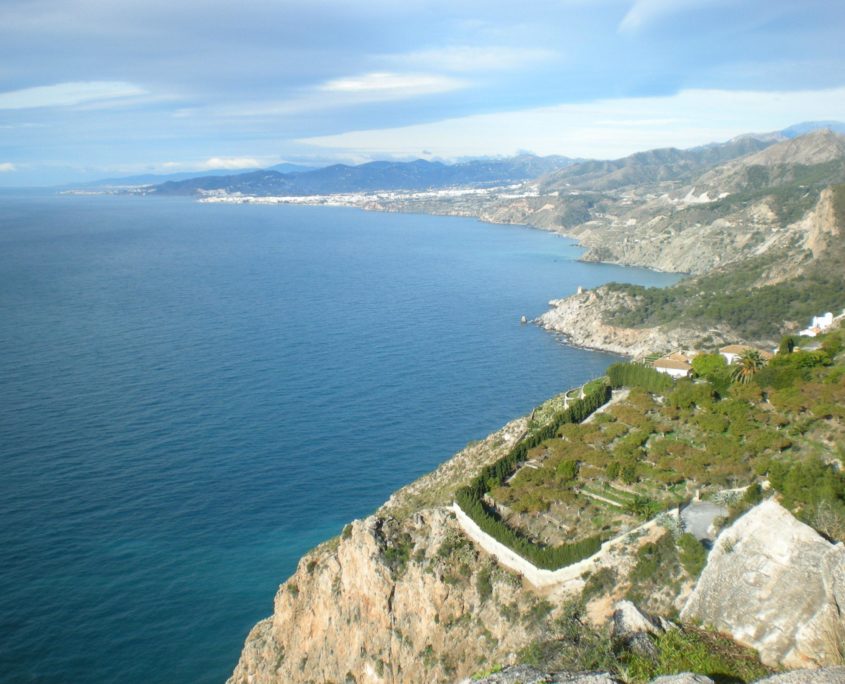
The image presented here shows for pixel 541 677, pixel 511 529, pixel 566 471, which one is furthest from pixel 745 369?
pixel 541 677

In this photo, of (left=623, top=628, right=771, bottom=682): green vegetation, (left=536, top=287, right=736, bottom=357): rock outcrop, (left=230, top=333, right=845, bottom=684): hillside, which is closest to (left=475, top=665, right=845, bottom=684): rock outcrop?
(left=230, top=333, right=845, bottom=684): hillside

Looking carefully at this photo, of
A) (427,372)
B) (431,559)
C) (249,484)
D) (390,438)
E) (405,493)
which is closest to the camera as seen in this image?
(431,559)

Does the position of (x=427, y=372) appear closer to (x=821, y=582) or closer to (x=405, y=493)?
(x=405, y=493)

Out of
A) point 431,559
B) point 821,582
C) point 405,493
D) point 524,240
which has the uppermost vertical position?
point 821,582

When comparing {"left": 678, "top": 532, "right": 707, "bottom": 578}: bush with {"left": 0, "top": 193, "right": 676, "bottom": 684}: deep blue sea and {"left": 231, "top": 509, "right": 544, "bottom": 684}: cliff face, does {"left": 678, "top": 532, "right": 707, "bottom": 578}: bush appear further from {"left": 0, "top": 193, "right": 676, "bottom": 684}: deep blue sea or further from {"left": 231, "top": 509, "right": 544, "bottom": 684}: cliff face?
{"left": 0, "top": 193, "right": 676, "bottom": 684}: deep blue sea

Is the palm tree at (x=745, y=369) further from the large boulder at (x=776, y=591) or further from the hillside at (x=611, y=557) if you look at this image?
the large boulder at (x=776, y=591)

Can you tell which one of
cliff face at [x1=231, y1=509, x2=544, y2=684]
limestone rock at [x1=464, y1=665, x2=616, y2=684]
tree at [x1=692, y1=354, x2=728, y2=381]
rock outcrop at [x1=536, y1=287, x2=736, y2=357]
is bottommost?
rock outcrop at [x1=536, y1=287, x2=736, y2=357]

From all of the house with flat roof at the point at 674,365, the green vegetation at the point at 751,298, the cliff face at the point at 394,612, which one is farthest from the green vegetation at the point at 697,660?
the green vegetation at the point at 751,298

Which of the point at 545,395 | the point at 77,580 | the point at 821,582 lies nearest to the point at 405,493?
the point at 77,580
